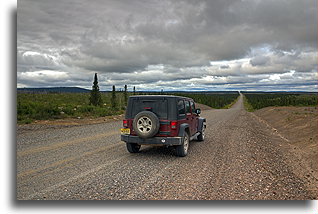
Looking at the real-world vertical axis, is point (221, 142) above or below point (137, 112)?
below

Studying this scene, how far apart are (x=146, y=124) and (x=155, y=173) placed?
161cm

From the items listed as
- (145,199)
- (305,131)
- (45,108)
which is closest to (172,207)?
(145,199)

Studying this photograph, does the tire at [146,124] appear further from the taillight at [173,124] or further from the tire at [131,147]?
the tire at [131,147]

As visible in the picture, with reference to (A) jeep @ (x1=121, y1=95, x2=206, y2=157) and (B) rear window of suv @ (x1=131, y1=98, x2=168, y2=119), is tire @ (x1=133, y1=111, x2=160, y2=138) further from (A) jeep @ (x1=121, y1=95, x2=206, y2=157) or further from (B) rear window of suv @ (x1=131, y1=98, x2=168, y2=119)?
(B) rear window of suv @ (x1=131, y1=98, x2=168, y2=119)

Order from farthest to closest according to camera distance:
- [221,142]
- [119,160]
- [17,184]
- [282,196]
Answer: [221,142], [119,160], [17,184], [282,196]

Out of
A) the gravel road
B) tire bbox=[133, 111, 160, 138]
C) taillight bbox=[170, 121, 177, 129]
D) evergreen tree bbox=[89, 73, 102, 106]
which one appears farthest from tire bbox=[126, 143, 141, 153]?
evergreen tree bbox=[89, 73, 102, 106]

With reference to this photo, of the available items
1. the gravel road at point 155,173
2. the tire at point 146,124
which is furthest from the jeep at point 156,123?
the gravel road at point 155,173

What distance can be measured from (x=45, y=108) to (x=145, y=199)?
1625 cm

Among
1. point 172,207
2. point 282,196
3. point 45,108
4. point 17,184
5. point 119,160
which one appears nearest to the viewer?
point 172,207

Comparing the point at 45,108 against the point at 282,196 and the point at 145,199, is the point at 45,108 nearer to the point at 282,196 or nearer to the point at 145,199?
the point at 145,199

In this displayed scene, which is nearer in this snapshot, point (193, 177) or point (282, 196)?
point (282, 196)

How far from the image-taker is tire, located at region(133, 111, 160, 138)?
6840 mm

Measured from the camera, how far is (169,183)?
16.8 ft

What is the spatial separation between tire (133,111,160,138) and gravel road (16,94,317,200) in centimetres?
86
